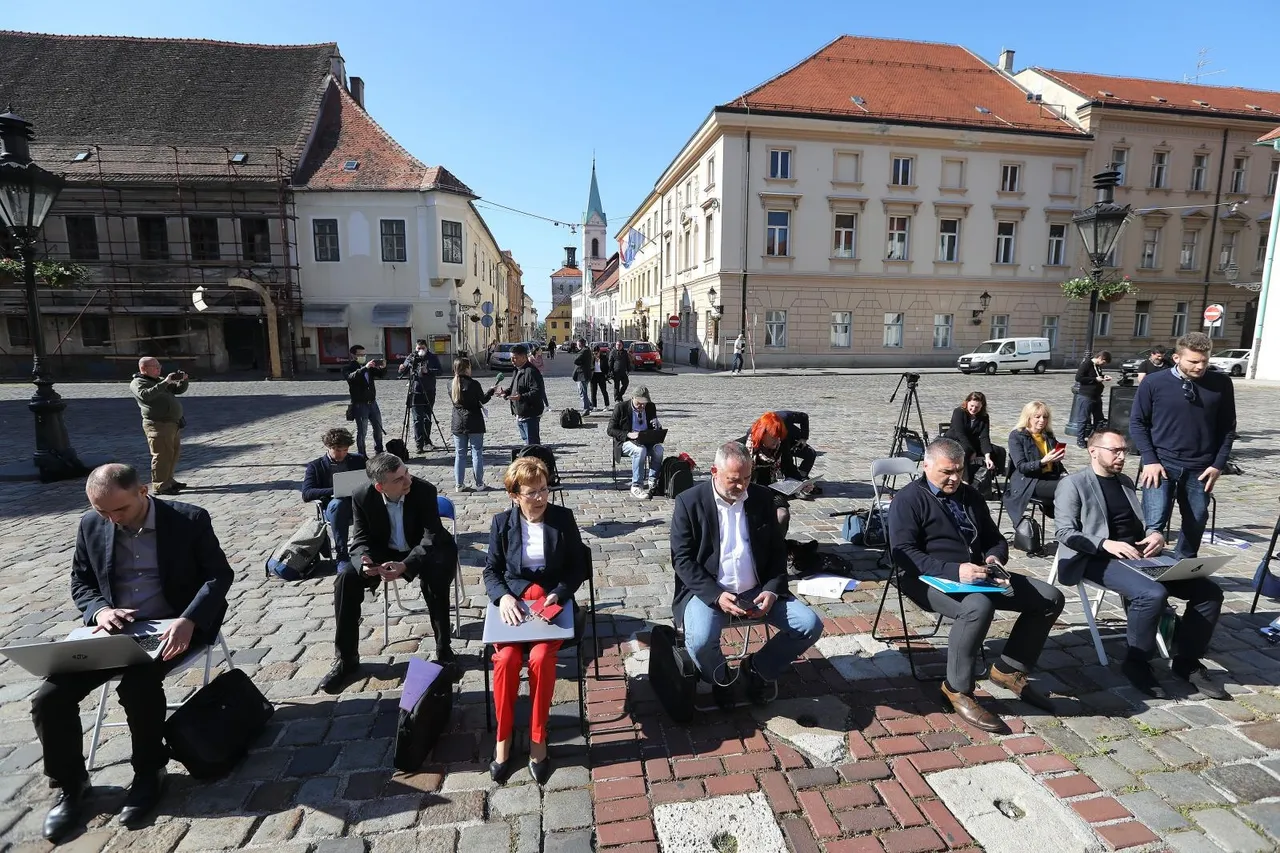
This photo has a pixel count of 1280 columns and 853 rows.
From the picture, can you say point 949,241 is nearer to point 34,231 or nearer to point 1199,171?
point 1199,171

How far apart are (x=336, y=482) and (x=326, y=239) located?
2768 cm

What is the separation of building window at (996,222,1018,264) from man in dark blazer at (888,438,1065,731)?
34.9 meters

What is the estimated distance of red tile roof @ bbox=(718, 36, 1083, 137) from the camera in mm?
32125

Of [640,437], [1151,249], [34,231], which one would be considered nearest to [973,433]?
[640,437]

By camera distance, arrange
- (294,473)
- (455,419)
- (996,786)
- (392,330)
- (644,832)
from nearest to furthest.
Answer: (644,832) → (996,786) → (455,419) → (294,473) → (392,330)

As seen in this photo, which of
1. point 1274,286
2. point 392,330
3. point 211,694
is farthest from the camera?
point 392,330

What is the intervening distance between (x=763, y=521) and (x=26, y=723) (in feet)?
13.7

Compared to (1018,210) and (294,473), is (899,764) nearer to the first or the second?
(294,473)

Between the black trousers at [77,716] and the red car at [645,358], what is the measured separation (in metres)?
29.2

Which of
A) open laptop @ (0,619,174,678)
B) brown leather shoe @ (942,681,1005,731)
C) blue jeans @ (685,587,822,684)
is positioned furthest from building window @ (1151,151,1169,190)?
open laptop @ (0,619,174,678)

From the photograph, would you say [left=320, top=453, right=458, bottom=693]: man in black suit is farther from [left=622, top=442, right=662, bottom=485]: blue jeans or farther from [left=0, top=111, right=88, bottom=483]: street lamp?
[left=0, top=111, right=88, bottom=483]: street lamp

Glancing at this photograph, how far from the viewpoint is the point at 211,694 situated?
10.8 feet

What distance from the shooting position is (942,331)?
34.2 metres

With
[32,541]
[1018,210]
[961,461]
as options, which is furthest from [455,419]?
[1018,210]
